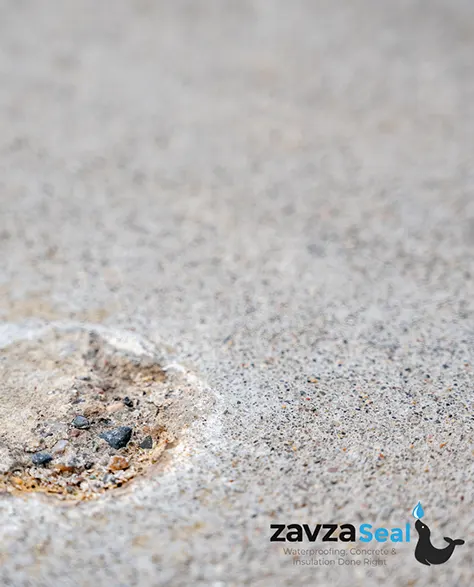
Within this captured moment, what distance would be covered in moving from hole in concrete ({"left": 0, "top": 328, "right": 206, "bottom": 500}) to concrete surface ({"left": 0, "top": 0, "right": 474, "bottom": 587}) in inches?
4.3

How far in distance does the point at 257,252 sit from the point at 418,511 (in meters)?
1.99

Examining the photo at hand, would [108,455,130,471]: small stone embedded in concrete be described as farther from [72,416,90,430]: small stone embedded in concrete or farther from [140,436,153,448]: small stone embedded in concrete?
[72,416,90,430]: small stone embedded in concrete

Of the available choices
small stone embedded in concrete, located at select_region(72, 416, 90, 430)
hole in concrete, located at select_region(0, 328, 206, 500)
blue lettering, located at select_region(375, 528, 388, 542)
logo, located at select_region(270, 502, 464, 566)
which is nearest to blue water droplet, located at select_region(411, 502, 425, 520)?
logo, located at select_region(270, 502, 464, 566)

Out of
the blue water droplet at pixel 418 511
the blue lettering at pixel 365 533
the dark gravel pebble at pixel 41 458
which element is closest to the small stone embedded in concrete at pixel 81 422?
the dark gravel pebble at pixel 41 458

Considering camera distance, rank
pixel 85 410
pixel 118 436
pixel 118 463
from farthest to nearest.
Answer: pixel 85 410 < pixel 118 436 < pixel 118 463

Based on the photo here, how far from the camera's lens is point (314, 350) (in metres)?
3.21

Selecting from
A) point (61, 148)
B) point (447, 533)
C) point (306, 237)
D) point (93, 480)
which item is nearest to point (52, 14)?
point (61, 148)

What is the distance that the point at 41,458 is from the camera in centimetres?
261

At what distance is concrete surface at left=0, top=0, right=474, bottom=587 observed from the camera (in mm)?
2363

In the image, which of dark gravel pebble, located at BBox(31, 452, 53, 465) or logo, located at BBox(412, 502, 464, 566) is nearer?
logo, located at BBox(412, 502, 464, 566)

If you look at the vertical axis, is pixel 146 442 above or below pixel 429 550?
below

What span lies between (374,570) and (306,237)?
2.33 m

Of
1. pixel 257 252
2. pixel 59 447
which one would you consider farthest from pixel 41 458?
pixel 257 252

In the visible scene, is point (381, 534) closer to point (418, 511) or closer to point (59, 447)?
point (418, 511)
